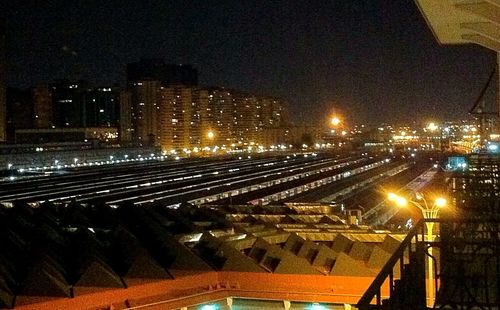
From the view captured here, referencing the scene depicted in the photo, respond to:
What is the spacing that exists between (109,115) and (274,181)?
3941 cm

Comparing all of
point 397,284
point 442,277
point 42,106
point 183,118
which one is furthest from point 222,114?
point 397,284

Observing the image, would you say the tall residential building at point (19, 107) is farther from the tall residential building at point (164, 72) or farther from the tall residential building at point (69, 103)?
the tall residential building at point (164, 72)

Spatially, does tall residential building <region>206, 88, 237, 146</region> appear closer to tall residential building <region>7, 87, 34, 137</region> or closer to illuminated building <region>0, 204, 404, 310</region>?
tall residential building <region>7, 87, 34, 137</region>

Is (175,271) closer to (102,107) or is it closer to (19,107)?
(19,107)

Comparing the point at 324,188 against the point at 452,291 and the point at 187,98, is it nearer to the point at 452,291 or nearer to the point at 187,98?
the point at 452,291

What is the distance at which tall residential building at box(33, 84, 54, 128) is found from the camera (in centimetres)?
6471

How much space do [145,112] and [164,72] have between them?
2947cm

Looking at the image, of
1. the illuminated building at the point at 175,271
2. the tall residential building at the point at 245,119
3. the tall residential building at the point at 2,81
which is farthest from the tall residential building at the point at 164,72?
the illuminated building at the point at 175,271

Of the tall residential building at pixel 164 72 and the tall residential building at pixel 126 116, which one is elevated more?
the tall residential building at pixel 164 72

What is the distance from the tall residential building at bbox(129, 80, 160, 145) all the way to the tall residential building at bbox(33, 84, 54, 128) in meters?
8.56

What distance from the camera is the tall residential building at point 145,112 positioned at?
63.7m

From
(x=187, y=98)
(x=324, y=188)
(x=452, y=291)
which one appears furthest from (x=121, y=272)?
(x=187, y=98)

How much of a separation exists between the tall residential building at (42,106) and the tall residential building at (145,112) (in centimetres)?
856

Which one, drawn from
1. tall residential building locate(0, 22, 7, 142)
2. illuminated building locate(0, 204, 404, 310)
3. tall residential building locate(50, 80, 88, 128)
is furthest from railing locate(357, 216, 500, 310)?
tall residential building locate(50, 80, 88, 128)
